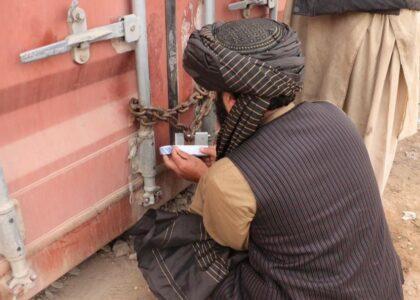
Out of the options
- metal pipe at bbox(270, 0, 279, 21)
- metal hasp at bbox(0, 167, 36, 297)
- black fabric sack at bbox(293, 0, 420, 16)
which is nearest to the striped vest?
metal hasp at bbox(0, 167, 36, 297)

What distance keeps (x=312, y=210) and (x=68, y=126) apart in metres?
0.88

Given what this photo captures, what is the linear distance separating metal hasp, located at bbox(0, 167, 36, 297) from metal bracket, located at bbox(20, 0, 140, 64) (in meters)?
0.37

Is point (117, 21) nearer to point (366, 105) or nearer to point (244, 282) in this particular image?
point (244, 282)

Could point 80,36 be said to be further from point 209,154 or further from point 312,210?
point 312,210

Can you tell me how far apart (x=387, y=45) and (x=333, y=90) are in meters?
0.33

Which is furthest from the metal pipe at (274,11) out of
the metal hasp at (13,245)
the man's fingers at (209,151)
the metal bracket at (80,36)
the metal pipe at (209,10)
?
the metal hasp at (13,245)

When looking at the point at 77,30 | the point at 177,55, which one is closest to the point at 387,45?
the point at 177,55

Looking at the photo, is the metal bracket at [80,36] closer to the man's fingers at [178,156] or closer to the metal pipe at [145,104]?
the metal pipe at [145,104]

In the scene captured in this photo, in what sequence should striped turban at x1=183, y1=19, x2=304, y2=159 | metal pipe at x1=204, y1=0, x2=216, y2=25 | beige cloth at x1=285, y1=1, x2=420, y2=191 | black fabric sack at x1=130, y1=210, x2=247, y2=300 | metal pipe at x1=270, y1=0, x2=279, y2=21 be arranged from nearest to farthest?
striped turban at x1=183, y1=19, x2=304, y2=159 < black fabric sack at x1=130, y1=210, x2=247, y2=300 < metal pipe at x1=204, y1=0, x2=216, y2=25 < beige cloth at x1=285, y1=1, x2=420, y2=191 < metal pipe at x1=270, y1=0, x2=279, y2=21

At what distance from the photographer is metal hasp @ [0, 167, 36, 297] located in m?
1.54

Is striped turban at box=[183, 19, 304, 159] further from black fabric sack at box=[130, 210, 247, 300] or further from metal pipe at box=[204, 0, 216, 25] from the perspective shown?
metal pipe at box=[204, 0, 216, 25]

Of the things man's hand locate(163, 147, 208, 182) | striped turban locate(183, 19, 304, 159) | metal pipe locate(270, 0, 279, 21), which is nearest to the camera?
striped turban locate(183, 19, 304, 159)

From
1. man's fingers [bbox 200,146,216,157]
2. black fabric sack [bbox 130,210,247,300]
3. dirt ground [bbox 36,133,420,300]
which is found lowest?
dirt ground [bbox 36,133,420,300]

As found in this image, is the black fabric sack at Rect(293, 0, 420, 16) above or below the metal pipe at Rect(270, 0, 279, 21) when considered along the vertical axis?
above
